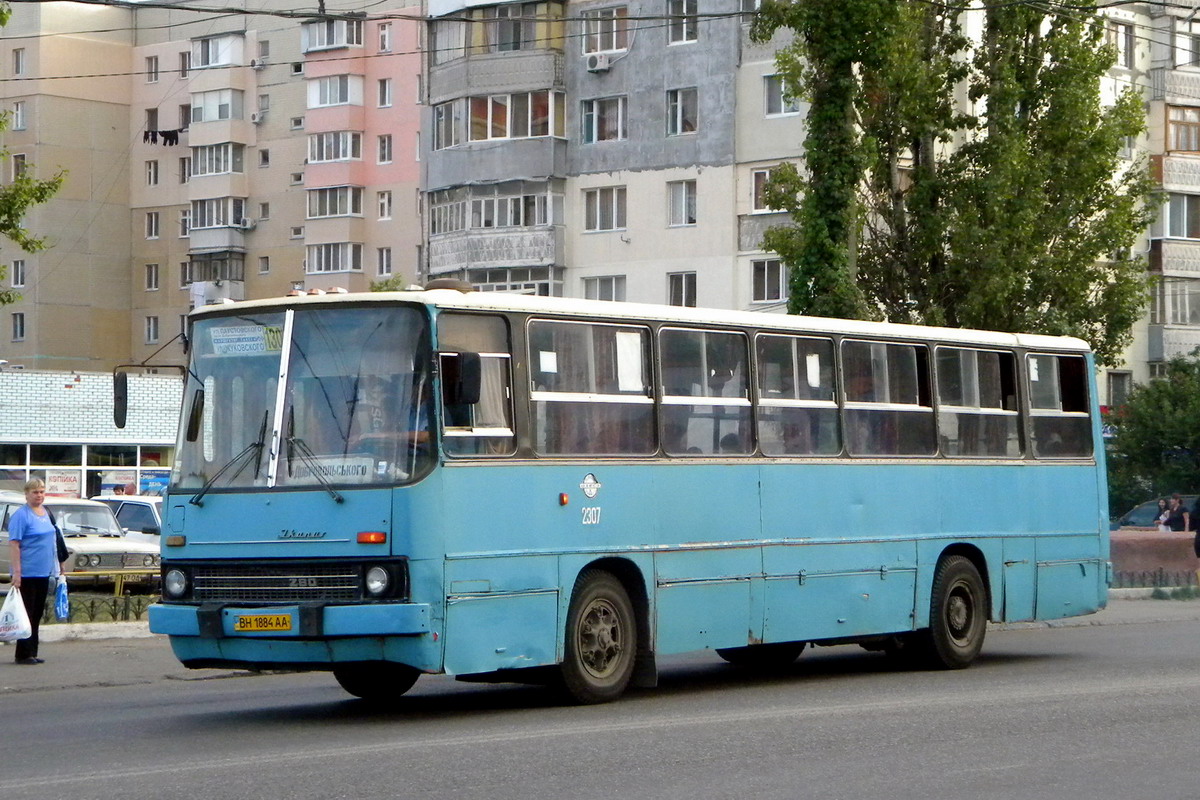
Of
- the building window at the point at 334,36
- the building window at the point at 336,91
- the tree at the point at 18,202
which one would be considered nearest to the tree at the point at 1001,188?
the tree at the point at 18,202

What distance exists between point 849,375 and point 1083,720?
4.37 metres

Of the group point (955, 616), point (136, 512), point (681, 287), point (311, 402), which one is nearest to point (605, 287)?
point (681, 287)

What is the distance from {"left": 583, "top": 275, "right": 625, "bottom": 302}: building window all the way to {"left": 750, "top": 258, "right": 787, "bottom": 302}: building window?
13.3ft

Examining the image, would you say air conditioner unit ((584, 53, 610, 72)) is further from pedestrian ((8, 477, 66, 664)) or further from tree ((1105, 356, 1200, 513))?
pedestrian ((8, 477, 66, 664))

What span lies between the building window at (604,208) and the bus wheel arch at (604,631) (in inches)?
1703

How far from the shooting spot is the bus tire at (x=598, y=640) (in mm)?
13359

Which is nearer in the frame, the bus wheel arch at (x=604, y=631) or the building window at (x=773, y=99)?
the bus wheel arch at (x=604, y=631)

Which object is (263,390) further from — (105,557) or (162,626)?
(105,557)

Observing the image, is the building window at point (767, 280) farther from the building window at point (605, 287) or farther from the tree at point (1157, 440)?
the tree at point (1157, 440)

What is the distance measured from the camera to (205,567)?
13.0 metres

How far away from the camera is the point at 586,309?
45.3 ft

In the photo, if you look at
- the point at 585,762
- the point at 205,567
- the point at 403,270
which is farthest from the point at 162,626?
the point at 403,270

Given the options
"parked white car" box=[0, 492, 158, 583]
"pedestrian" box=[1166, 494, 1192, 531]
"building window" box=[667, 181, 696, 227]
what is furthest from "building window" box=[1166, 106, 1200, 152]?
"parked white car" box=[0, 492, 158, 583]

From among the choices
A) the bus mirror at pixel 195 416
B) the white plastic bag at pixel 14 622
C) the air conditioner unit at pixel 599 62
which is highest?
the air conditioner unit at pixel 599 62
